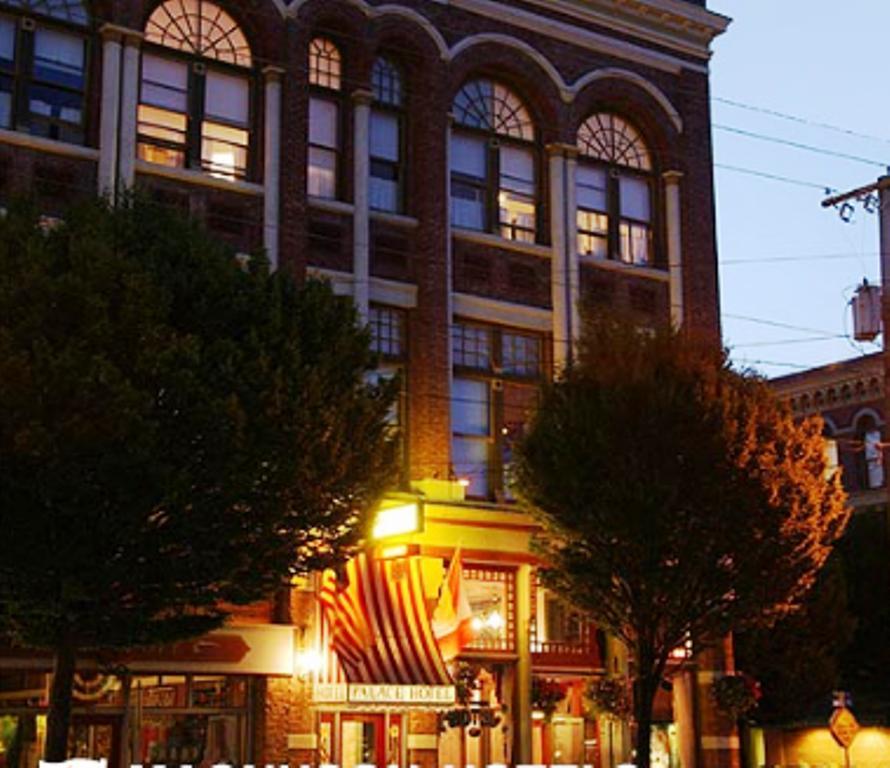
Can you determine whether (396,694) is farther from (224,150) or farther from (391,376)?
(224,150)

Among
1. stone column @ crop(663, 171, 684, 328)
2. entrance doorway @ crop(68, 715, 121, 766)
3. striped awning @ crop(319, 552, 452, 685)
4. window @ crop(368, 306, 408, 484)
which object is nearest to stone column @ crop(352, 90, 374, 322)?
window @ crop(368, 306, 408, 484)

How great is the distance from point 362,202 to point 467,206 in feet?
Result: 9.17

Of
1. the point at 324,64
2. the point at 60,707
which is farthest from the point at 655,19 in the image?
the point at 60,707

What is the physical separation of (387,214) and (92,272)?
1135 centimetres

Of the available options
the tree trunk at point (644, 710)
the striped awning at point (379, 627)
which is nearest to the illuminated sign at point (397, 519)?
the striped awning at point (379, 627)

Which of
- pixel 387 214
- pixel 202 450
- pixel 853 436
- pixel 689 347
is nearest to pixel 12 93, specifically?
pixel 387 214

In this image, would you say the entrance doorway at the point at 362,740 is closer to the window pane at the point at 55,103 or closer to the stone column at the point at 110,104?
Answer: the stone column at the point at 110,104

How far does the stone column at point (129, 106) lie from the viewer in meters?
→ 26.8

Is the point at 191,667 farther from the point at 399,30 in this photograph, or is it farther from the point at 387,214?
the point at 399,30

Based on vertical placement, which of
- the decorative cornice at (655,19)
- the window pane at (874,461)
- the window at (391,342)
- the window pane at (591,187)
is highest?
the decorative cornice at (655,19)

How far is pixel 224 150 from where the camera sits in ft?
93.8

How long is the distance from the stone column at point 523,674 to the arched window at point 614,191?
7240mm

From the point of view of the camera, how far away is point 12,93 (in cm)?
2655

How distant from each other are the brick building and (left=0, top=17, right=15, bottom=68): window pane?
0.13ft
